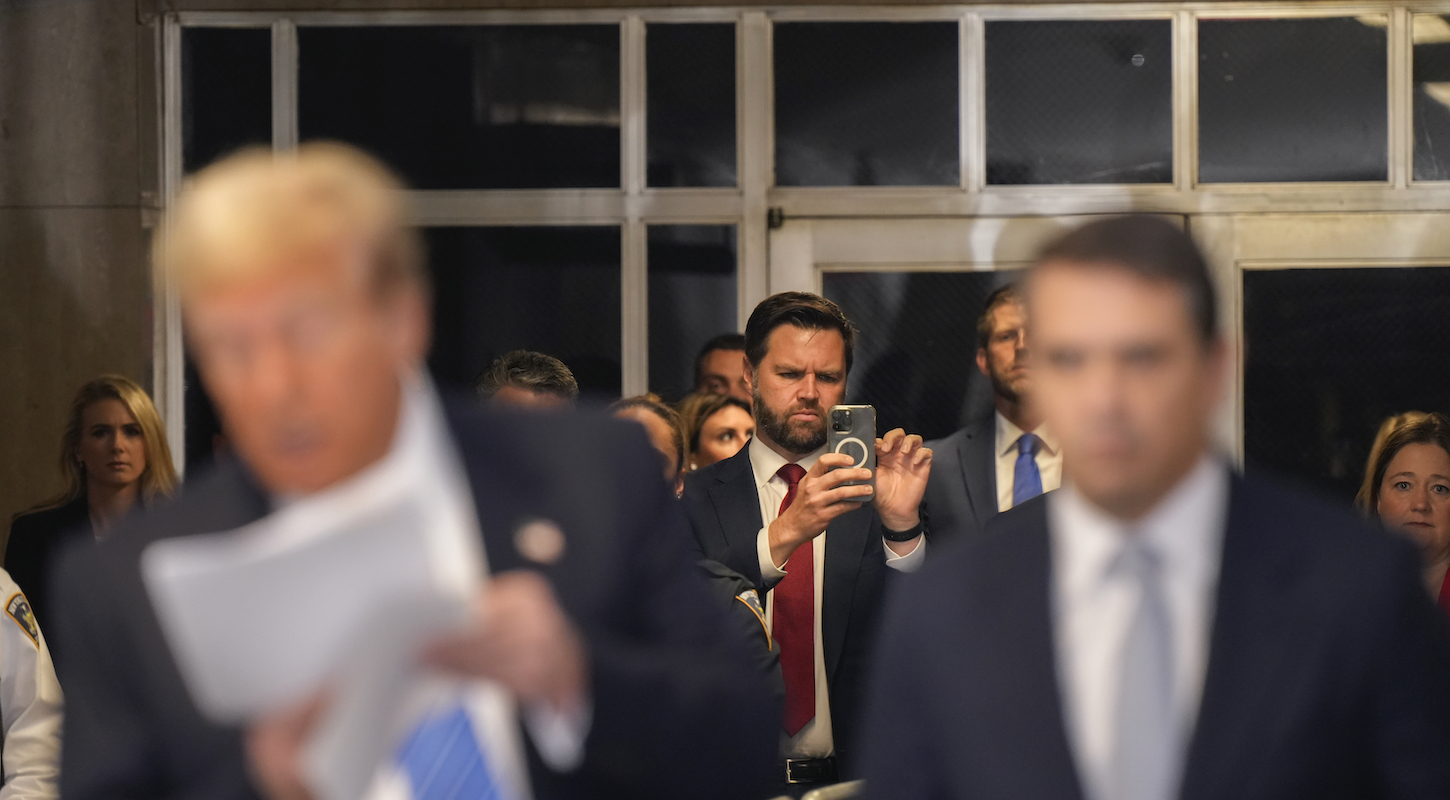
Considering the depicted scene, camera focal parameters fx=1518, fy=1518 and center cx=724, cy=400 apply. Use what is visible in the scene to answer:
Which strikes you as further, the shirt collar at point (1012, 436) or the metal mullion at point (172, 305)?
the metal mullion at point (172, 305)

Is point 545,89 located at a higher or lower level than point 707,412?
higher

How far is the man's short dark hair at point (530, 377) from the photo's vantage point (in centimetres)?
351

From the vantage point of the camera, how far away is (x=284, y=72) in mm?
5812

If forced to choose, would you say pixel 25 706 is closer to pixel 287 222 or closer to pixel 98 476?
pixel 98 476

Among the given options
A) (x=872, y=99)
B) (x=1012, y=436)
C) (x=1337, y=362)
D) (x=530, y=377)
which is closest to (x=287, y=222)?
(x=530, y=377)

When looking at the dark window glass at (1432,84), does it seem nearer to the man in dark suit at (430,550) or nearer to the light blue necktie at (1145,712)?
the light blue necktie at (1145,712)

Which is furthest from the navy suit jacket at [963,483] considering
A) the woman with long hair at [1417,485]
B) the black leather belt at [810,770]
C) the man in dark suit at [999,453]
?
the woman with long hair at [1417,485]

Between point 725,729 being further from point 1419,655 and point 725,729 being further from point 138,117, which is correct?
point 138,117

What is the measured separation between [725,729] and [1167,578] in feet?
1.33

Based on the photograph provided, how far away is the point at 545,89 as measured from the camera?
19.0 feet

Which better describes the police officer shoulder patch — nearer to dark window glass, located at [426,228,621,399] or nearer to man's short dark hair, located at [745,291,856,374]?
man's short dark hair, located at [745,291,856,374]

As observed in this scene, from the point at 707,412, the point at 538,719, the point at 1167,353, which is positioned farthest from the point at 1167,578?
the point at 707,412

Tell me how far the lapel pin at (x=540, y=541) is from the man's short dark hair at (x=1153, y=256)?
0.50 meters

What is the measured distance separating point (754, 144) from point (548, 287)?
96 centimetres
